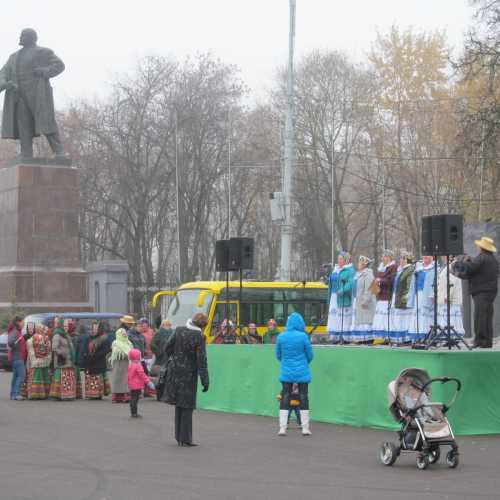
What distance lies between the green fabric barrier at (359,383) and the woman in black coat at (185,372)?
Result: 10.4ft

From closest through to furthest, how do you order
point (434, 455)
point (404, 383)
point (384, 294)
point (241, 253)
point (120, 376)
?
point (434, 455), point (404, 383), point (384, 294), point (241, 253), point (120, 376)

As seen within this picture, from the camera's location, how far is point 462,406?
684 inches

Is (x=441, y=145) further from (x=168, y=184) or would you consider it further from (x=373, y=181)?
(x=168, y=184)

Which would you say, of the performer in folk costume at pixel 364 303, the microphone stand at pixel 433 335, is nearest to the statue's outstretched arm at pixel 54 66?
the performer in folk costume at pixel 364 303

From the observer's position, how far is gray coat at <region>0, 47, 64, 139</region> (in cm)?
3859

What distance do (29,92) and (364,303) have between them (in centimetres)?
1964

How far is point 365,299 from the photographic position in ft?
72.6

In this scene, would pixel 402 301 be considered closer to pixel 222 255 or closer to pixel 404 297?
pixel 404 297

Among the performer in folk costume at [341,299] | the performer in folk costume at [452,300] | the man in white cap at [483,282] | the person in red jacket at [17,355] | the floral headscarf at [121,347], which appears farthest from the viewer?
the person in red jacket at [17,355]

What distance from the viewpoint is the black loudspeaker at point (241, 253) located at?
2391cm

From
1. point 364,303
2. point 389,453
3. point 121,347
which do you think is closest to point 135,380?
point 121,347

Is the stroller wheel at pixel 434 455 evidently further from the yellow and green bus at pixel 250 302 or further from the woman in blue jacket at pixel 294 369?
the yellow and green bus at pixel 250 302

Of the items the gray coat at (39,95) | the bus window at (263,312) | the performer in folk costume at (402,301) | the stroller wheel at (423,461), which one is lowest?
the stroller wheel at (423,461)

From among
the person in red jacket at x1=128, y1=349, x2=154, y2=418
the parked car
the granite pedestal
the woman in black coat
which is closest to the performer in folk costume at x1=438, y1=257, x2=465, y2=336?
the person in red jacket at x1=128, y1=349, x2=154, y2=418
